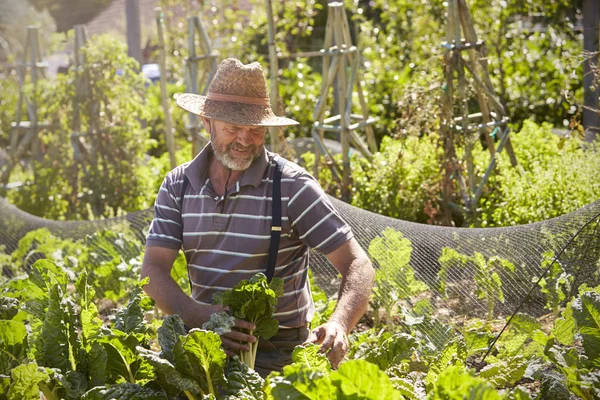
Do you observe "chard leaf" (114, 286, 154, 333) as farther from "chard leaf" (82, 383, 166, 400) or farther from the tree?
the tree

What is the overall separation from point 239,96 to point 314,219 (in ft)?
1.89

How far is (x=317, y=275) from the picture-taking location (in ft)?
16.5

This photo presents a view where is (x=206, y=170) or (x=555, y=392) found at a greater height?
(x=206, y=170)

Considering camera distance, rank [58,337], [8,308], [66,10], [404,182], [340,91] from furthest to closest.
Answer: [66,10] → [340,91] → [404,182] → [8,308] → [58,337]

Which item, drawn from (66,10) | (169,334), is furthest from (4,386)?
(66,10)

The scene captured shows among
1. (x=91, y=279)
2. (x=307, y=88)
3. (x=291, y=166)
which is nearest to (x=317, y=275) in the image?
(x=91, y=279)

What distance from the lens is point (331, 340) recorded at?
8.95ft

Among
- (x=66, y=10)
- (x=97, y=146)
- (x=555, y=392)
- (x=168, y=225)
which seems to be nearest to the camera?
(x=555, y=392)

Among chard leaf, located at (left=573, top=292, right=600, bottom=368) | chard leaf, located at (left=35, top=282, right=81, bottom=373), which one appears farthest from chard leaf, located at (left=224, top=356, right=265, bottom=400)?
chard leaf, located at (left=573, top=292, right=600, bottom=368)

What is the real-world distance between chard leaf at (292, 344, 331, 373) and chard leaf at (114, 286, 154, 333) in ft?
1.90

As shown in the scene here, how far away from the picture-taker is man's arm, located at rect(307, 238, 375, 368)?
2.73 meters

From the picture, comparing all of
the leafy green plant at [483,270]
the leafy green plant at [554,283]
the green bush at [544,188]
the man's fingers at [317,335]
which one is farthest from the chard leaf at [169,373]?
the green bush at [544,188]

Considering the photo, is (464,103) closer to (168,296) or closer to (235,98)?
(235,98)

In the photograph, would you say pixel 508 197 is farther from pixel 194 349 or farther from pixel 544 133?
pixel 194 349
